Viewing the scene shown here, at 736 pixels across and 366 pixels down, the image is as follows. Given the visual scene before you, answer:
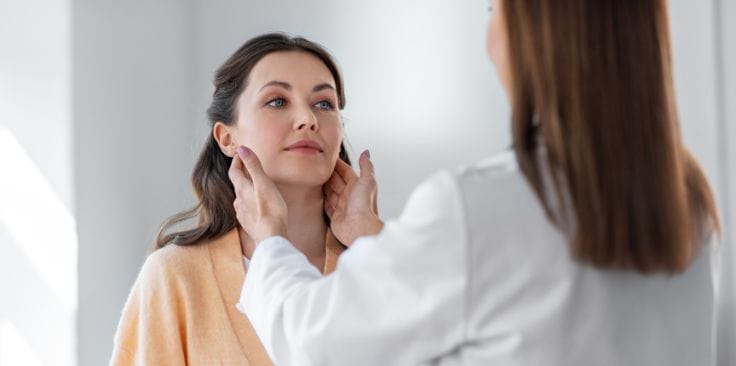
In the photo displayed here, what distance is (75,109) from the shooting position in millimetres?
2285

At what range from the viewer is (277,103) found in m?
1.77

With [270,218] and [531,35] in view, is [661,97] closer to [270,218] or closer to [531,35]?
[531,35]

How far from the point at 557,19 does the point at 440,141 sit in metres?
1.65

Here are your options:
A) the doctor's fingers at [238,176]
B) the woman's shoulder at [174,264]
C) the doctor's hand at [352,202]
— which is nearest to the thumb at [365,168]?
the doctor's hand at [352,202]

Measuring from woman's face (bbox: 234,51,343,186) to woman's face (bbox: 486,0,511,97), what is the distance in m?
0.76

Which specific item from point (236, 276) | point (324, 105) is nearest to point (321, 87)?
point (324, 105)

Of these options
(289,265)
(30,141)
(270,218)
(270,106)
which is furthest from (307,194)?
(30,141)

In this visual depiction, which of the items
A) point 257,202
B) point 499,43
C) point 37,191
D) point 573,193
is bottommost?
point 37,191

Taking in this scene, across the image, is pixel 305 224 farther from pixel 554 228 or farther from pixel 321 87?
pixel 554 228

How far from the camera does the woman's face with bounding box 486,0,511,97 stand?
0.96 m

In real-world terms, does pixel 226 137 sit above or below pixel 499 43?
below

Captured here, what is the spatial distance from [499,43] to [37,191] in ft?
5.23

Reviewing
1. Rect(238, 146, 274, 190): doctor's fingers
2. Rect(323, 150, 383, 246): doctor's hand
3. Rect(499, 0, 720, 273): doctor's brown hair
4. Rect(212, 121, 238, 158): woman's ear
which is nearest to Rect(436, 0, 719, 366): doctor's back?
Rect(499, 0, 720, 273): doctor's brown hair

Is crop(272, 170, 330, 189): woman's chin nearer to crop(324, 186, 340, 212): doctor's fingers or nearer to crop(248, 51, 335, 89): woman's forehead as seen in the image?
crop(324, 186, 340, 212): doctor's fingers
